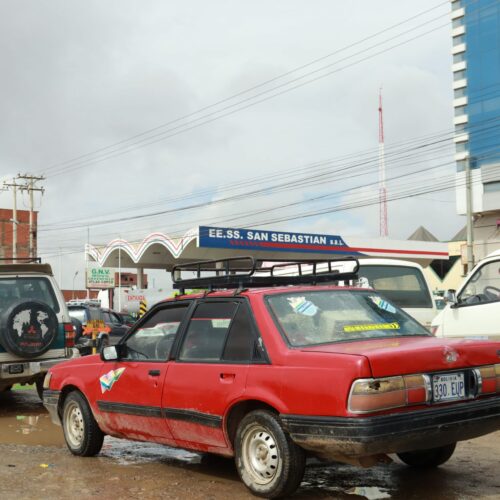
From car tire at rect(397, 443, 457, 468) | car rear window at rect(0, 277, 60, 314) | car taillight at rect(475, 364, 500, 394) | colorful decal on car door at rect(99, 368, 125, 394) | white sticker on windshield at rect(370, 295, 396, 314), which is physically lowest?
car tire at rect(397, 443, 457, 468)

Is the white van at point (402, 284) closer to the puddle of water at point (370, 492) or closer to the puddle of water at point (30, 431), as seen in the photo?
the puddle of water at point (30, 431)

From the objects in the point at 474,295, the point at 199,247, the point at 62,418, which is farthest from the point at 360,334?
the point at 199,247

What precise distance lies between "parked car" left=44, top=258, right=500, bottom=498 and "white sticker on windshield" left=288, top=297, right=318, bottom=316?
11mm

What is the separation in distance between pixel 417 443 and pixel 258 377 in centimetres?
117

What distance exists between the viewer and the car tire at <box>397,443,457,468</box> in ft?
19.3

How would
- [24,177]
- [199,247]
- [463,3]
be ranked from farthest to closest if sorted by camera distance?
[463,3] → [24,177] → [199,247]

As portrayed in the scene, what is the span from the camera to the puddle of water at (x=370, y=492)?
17.0ft

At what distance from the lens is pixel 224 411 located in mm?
5301

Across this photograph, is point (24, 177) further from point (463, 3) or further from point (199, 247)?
point (463, 3)

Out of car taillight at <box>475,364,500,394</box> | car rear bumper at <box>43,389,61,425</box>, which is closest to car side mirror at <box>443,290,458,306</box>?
car taillight at <box>475,364,500,394</box>

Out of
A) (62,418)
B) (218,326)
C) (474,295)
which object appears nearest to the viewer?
(218,326)

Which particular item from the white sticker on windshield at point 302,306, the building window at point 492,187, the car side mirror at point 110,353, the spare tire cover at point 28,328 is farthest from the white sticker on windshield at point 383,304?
the building window at point 492,187

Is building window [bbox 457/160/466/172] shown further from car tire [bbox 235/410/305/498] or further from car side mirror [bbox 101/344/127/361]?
car tire [bbox 235/410/305/498]

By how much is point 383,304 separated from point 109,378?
2.59 m
